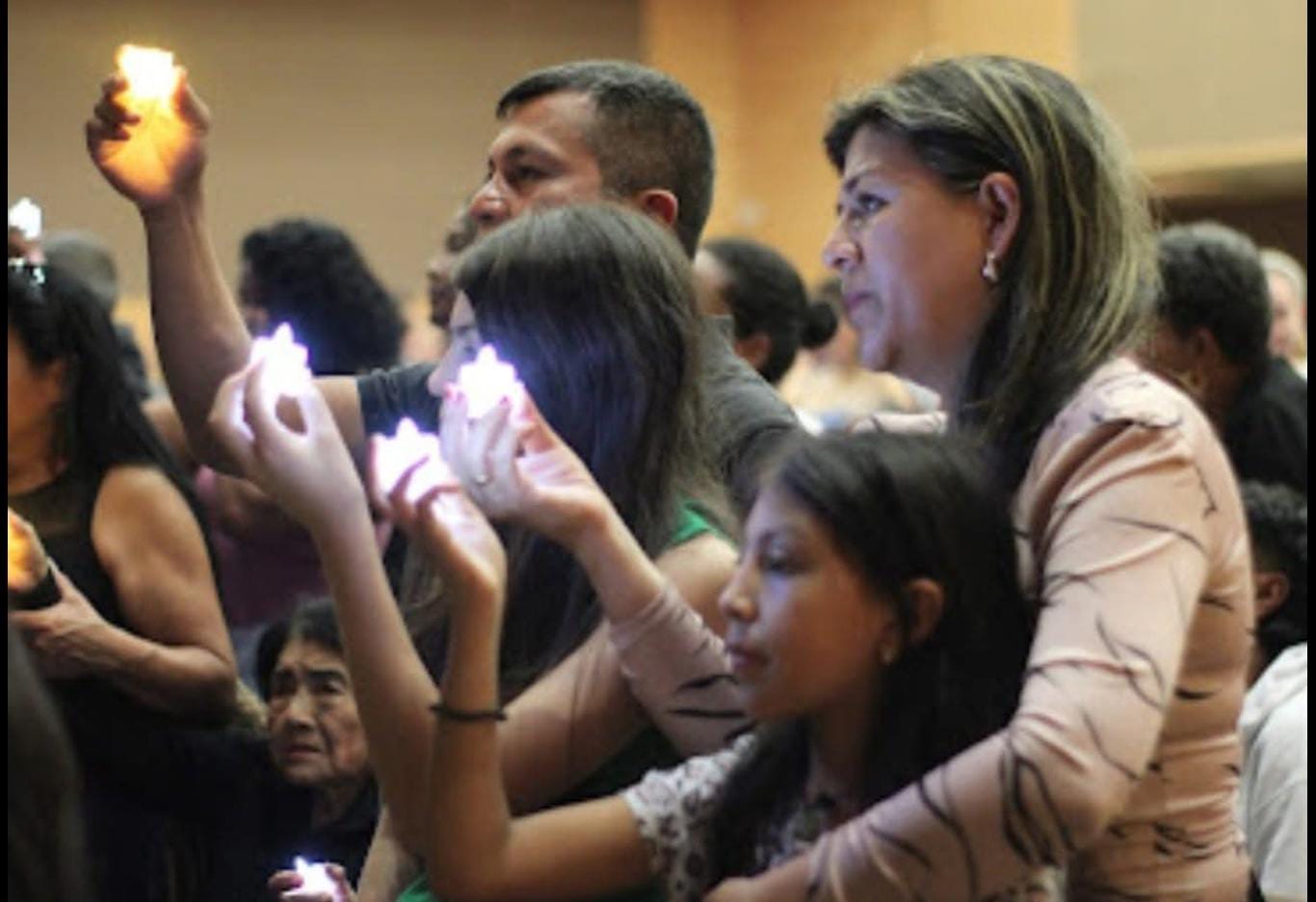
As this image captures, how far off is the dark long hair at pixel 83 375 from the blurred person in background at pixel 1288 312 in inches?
152

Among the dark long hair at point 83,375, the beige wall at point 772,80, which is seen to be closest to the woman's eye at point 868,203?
the dark long hair at point 83,375

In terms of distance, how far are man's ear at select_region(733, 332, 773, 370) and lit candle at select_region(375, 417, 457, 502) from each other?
89.8 inches

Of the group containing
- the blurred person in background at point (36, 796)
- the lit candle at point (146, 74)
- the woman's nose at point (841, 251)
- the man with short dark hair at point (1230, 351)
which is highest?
the lit candle at point (146, 74)

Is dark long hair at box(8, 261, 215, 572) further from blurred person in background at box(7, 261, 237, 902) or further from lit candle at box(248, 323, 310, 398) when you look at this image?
lit candle at box(248, 323, 310, 398)

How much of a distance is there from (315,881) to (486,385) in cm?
56

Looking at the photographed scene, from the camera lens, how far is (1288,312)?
6812 millimetres

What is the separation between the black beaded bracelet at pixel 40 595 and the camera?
300 cm

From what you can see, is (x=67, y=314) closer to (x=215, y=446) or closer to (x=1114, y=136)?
(x=215, y=446)

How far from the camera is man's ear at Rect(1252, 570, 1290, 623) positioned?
3.81 meters

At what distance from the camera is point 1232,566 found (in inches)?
78.6

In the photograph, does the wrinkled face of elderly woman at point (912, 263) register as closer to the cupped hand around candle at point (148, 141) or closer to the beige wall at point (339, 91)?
the cupped hand around candle at point (148, 141)

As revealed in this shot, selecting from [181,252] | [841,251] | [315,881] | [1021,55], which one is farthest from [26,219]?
[1021,55]

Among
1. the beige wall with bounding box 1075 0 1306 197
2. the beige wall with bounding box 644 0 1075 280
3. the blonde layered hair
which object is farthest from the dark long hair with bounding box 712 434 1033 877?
the beige wall with bounding box 644 0 1075 280

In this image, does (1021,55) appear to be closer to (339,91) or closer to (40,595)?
(339,91)
